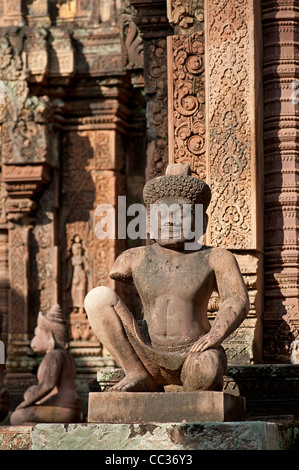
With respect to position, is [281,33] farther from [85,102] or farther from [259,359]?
[85,102]

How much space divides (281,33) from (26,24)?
688 centimetres

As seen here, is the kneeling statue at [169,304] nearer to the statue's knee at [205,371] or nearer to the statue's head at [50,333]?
the statue's knee at [205,371]

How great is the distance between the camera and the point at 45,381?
12.4 meters

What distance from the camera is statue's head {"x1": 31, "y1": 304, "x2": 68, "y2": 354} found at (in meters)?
12.9

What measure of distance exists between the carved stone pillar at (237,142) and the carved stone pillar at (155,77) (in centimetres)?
136

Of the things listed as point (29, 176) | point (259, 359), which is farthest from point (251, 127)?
point (29, 176)

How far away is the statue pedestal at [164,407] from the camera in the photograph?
588 cm

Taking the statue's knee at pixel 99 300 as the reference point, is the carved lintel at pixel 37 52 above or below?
above

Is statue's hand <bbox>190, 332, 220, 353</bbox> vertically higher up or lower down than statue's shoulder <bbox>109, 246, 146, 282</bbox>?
lower down

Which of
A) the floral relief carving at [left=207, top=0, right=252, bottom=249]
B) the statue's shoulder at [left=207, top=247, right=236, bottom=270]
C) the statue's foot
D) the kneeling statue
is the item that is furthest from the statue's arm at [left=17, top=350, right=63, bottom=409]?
the statue's shoulder at [left=207, top=247, right=236, bottom=270]

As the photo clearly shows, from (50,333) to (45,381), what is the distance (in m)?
0.75

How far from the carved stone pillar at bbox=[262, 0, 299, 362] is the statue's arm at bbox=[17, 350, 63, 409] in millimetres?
4375

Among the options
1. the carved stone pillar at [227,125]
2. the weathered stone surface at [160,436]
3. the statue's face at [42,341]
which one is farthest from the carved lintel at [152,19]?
the weathered stone surface at [160,436]

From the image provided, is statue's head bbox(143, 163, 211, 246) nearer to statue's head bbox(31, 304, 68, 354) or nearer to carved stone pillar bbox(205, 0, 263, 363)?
carved stone pillar bbox(205, 0, 263, 363)
